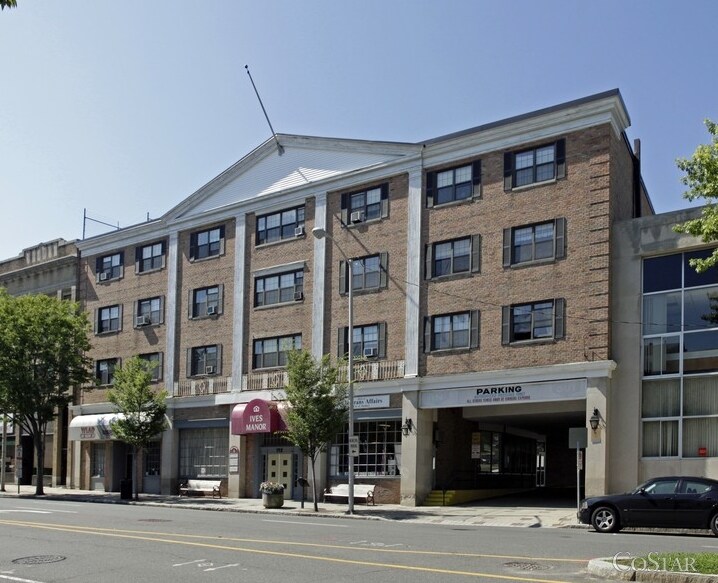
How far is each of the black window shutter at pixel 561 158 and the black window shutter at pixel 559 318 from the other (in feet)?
14.6

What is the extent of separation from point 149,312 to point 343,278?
507 inches

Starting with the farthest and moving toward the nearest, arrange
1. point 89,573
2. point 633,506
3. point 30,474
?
point 30,474 < point 633,506 < point 89,573

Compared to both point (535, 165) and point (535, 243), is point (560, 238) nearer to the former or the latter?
point (535, 243)

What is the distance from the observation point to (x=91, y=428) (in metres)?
45.2

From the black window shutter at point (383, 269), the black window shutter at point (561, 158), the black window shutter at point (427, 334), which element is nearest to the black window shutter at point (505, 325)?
the black window shutter at point (427, 334)

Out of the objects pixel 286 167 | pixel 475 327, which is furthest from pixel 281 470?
pixel 286 167

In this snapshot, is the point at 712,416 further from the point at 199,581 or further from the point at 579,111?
the point at 199,581

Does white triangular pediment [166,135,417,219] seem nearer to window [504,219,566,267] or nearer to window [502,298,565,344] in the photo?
window [504,219,566,267]

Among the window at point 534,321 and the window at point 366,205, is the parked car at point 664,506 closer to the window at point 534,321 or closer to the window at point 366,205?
the window at point 534,321

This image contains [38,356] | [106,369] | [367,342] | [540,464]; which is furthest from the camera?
[106,369]

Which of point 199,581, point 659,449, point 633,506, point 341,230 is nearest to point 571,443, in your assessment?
point 659,449

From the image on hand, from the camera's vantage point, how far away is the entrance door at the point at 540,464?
44.3m

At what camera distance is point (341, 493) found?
35.8 meters

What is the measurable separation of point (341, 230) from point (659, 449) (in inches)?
608
